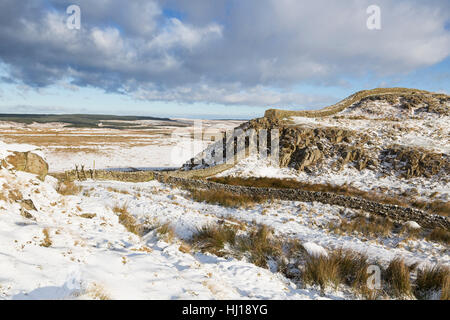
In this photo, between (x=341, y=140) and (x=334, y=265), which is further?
(x=341, y=140)

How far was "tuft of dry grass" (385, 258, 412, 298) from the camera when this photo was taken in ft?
17.7

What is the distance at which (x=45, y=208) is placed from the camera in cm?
716

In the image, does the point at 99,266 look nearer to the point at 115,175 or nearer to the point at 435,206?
the point at 115,175

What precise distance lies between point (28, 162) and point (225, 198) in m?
10.2

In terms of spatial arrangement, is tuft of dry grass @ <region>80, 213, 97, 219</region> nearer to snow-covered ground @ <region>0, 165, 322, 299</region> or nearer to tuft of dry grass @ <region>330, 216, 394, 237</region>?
snow-covered ground @ <region>0, 165, 322, 299</region>

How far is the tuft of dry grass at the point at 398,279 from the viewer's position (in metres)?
5.39

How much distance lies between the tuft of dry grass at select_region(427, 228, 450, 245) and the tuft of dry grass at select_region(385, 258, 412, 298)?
18.1ft

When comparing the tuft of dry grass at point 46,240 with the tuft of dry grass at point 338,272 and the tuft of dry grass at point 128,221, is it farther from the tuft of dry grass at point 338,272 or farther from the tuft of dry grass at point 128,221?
the tuft of dry grass at point 338,272

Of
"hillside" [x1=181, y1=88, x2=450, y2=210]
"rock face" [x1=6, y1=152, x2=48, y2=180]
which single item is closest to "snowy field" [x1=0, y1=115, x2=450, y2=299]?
"rock face" [x1=6, y1=152, x2=48, y2=180]

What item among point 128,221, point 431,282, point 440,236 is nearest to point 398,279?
point 431,282

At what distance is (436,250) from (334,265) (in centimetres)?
632
